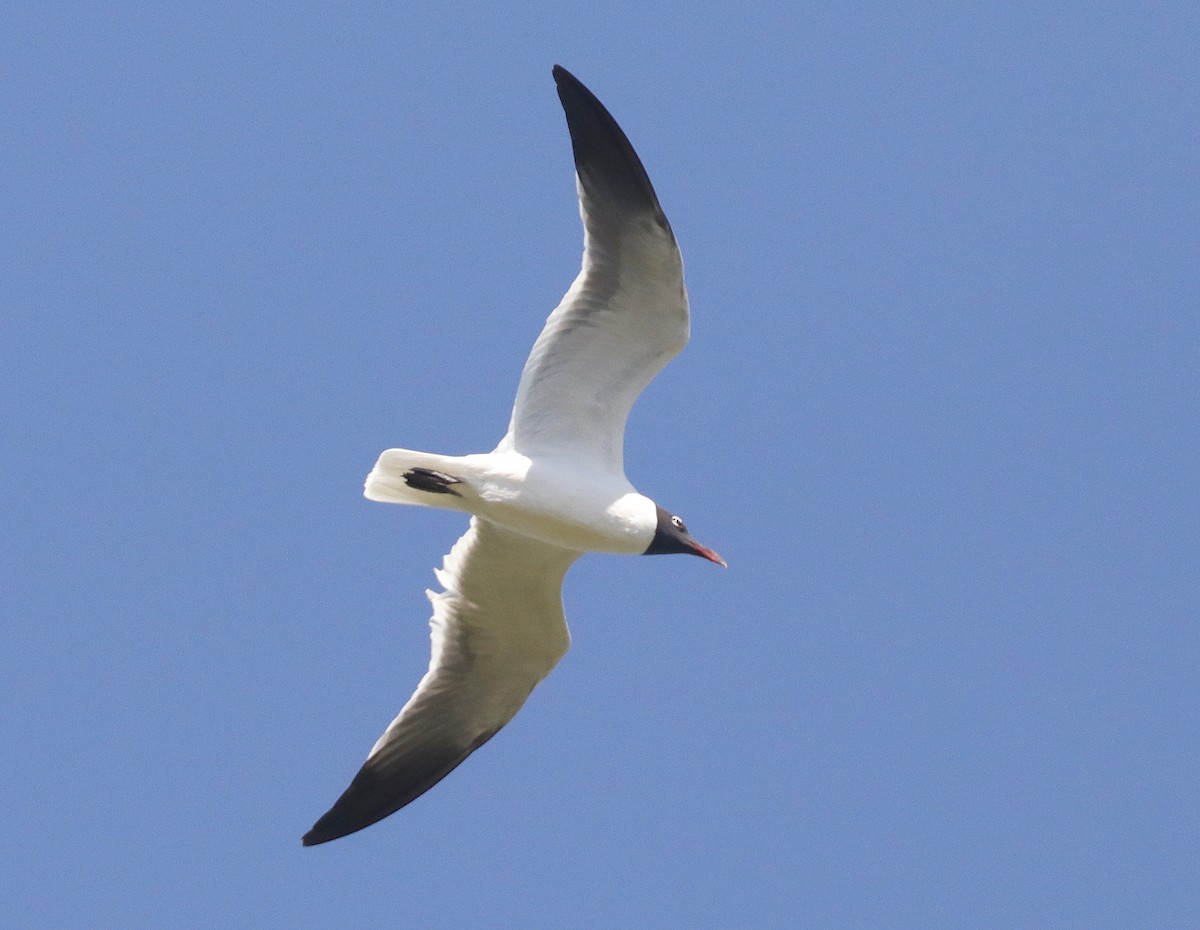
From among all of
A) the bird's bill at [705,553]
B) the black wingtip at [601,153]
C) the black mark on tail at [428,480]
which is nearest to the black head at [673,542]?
the bird's bill at [705,553]

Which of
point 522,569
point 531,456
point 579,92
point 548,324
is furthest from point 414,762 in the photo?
point 579,92

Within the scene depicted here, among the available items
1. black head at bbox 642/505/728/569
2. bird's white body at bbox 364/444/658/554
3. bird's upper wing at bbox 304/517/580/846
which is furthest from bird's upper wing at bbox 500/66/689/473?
bird's upper wing at bbox 304/517/580/846

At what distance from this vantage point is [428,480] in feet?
32.0

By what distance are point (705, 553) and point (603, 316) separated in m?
1.57

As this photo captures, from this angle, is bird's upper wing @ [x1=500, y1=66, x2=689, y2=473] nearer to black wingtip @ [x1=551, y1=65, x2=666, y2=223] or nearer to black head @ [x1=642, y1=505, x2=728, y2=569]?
black wingtip @ [x1=551, y1=65, x2=666, y2=223]

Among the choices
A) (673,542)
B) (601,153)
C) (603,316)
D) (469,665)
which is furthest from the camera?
(469,665)

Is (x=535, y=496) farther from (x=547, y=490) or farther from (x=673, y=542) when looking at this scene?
(x=673, y=542)

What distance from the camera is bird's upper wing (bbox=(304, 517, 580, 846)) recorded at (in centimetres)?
1062

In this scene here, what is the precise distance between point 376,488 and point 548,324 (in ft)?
4.29

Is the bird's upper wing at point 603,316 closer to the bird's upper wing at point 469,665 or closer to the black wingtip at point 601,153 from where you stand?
the black wingtip at point 601,153

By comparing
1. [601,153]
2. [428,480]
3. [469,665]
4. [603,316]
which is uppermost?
[601,153]

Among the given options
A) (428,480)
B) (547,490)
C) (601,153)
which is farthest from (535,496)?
(601,153)

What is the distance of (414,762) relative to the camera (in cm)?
1088

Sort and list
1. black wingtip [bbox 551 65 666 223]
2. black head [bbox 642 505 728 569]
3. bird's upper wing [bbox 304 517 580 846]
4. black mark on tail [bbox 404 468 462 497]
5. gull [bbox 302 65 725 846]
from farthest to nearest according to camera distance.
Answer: bird's upper wing [bbox 304 517 580 846], black head [bbox 642 505 728 569], black mark on tail [bbox 404 468 462 497], gull [bbox 302 65 725 846], black wingtip [bbox 551 65 666 223]
